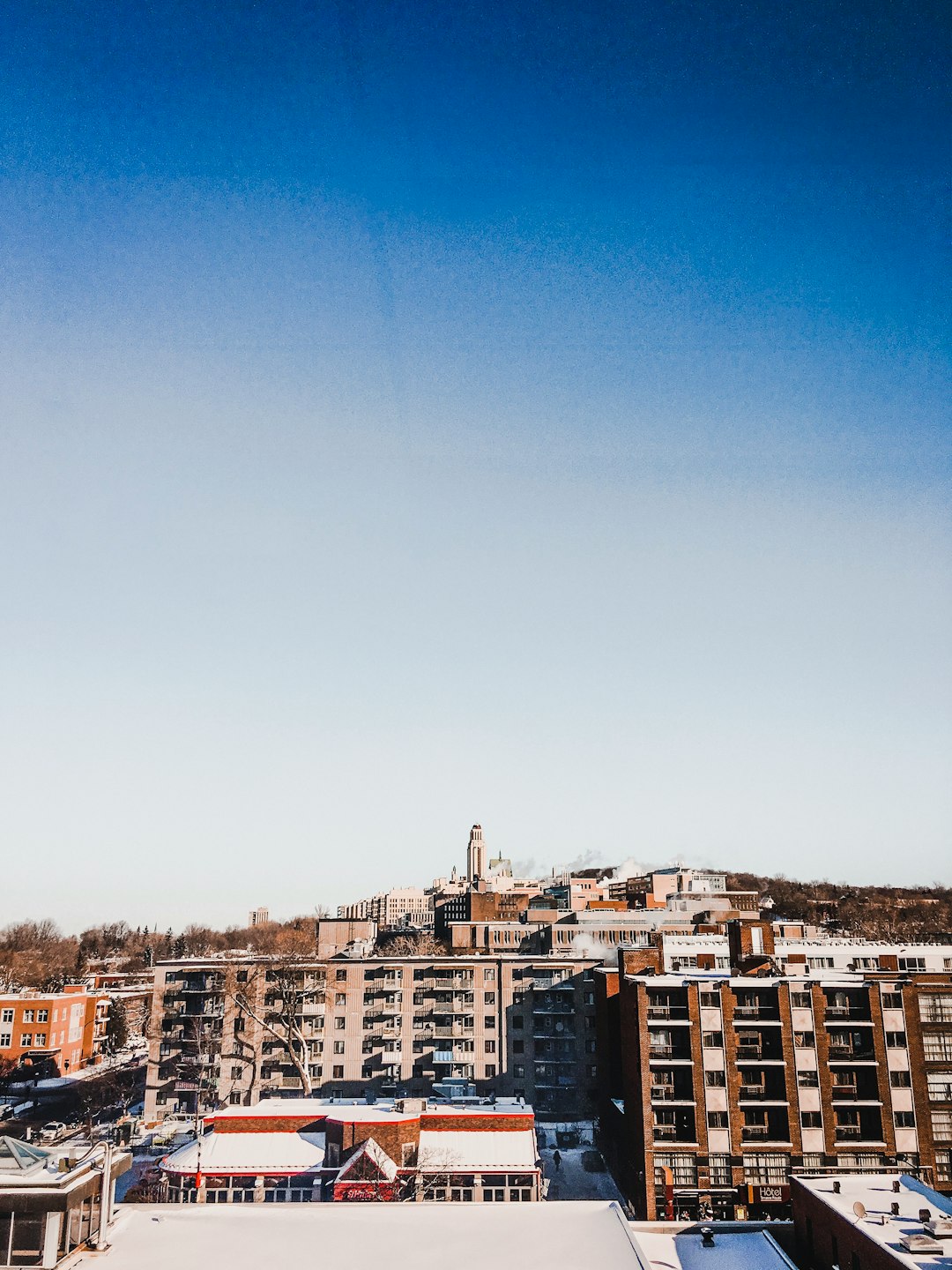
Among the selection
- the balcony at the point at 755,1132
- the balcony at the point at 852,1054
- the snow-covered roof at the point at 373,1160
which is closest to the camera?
the snow-covered roof at the point at 373,1160

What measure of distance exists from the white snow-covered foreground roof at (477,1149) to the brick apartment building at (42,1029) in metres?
53.6

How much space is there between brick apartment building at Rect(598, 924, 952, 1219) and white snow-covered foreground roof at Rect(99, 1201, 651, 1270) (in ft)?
58.3

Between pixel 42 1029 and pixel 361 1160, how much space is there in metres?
53.8

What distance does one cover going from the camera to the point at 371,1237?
26.9 meters

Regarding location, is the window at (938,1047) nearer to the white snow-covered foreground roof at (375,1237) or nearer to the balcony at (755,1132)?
the balcony at (755,1132)

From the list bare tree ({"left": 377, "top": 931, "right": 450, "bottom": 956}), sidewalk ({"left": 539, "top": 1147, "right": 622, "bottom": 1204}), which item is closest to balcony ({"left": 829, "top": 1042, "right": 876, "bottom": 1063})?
sidewalk ({"left": 539, "top": 1147, "right": 622, "bottom": 1204})

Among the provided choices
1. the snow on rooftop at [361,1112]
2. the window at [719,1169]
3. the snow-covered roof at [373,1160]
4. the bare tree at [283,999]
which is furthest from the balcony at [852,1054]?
the bare tree at [283,999]

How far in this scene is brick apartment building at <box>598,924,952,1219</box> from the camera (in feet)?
147

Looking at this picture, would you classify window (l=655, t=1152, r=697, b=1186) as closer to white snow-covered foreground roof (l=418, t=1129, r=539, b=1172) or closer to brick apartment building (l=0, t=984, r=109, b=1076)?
white snow-covered foreground roof (l=418, t=1129, r=539, b=1172)

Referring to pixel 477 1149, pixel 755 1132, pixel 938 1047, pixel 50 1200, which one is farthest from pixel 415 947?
pixel 50 1200

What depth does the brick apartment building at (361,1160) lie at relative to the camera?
41.5 metres

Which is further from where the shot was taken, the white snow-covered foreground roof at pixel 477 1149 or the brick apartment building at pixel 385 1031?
the brick apartment building at pixel 385 1031

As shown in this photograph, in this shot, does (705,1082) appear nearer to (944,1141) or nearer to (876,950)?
(944,1141)

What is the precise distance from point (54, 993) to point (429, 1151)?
187ft
